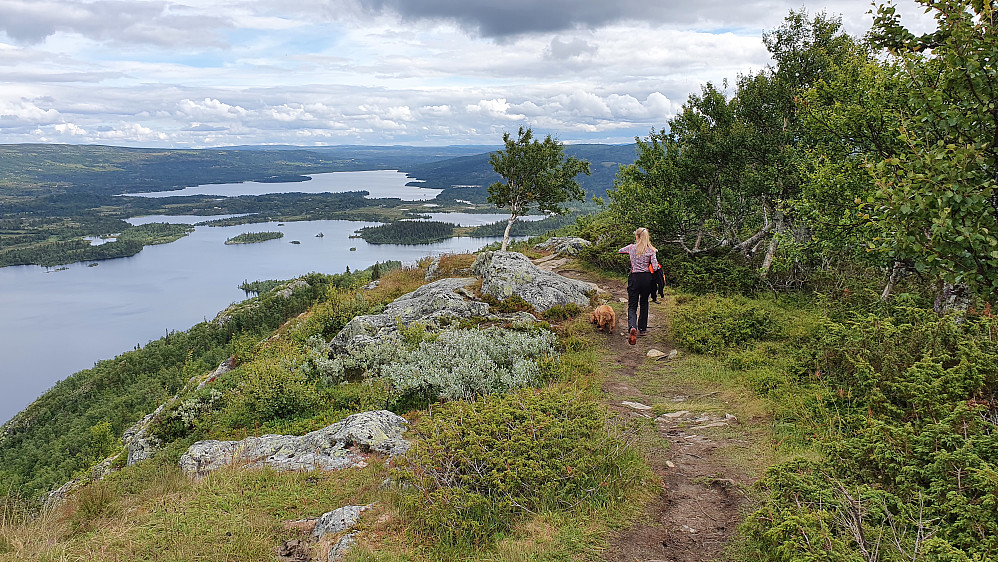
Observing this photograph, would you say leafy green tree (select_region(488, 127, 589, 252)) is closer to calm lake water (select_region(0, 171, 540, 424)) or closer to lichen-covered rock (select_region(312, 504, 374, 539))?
lichen-covered rock (select_region(312, 504, 374, 539))

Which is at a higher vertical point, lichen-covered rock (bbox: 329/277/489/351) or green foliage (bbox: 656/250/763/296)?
green foliage (bbox: 656/250/763/296)

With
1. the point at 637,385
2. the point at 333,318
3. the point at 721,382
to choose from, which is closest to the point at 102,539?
the point at 637,385

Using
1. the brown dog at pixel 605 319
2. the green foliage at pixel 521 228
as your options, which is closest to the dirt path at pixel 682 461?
the brown dog at pixel 605 319

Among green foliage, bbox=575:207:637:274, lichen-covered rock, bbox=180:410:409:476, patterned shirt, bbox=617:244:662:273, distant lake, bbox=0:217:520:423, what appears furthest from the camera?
distant lake, bbox=0:217:520:423

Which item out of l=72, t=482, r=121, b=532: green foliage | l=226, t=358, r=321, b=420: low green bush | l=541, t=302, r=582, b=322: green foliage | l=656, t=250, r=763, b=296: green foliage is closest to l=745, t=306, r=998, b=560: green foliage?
l=72, t=482, r=121, b=532: green foliage

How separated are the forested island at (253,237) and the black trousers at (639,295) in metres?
193

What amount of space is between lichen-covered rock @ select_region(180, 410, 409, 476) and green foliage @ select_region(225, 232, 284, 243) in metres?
194

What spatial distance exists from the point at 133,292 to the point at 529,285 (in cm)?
15382

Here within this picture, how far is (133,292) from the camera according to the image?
13362 centimetres

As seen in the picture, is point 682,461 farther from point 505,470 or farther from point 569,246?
point 569,246

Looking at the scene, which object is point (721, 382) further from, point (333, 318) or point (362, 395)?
point (333, 318)

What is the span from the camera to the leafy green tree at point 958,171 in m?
4.95

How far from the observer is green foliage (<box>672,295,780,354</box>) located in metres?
10.8

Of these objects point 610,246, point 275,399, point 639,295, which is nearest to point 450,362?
point 275,399
